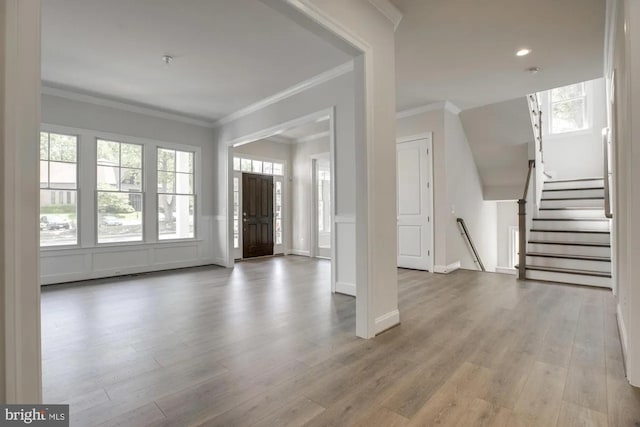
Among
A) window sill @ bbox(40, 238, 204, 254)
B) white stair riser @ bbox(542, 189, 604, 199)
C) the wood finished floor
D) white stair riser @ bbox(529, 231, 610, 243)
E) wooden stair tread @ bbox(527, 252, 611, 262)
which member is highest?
white stair riser @ bbox(542, 189, 604, 199)

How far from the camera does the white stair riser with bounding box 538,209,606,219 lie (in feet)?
18.0

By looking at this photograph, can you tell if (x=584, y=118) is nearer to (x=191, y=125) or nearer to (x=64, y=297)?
(x=191, y=125)

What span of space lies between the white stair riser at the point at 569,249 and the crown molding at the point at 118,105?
6451 mm

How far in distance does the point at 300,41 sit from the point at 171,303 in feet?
10.9

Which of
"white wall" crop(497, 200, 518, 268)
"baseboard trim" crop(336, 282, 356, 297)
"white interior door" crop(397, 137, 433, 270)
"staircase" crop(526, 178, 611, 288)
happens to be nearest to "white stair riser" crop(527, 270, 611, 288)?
"staircase" crop(526, 178, 611, 288)

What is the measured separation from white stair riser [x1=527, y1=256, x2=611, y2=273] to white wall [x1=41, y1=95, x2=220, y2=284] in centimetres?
581

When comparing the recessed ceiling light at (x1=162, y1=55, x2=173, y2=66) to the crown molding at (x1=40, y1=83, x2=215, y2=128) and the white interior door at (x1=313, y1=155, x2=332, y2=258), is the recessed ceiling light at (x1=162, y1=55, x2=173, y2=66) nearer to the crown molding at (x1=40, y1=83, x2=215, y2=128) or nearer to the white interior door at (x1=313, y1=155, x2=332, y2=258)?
the crown molding at (x1=40, y1=83, x2=215, y2=128)

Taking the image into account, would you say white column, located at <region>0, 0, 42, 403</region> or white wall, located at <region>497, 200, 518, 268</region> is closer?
white column, located at <region>0, 0, 42, 403</region>

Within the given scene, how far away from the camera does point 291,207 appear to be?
26.7 feet

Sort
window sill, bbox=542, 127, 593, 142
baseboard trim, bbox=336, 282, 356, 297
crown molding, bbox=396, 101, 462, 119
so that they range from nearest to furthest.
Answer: baseboard trim, bbox=336, 282, 356, 297
crown molding, bbox=396, 101, 462, 119
window sill, bbox=542, 127, 593, 142

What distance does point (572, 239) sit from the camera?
16.8ft

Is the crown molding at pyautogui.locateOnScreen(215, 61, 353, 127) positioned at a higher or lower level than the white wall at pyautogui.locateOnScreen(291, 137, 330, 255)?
higher

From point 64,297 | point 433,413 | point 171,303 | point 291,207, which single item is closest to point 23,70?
point 433,413

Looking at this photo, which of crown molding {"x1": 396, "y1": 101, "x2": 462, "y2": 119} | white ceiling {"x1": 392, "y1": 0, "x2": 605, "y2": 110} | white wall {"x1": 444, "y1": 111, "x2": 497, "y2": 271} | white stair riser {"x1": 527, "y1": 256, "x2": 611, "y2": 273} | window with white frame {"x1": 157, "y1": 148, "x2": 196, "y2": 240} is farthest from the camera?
window with white frame {"x1": 157, "y1": 148, "x2": 196, "y2": 240}
